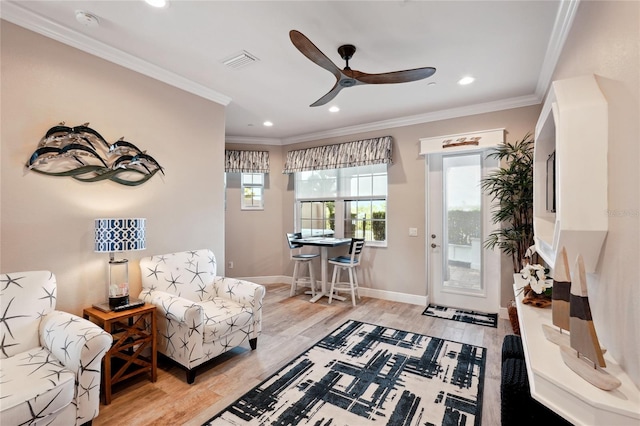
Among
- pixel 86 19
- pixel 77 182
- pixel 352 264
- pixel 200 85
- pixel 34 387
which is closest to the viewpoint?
pixel 34 387

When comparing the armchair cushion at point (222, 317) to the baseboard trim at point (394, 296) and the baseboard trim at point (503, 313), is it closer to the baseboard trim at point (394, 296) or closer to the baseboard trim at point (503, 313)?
the baseboard trim at point (394, 296)

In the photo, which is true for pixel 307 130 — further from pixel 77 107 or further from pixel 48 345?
pixel 48 345

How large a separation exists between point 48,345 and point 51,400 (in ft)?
1.71

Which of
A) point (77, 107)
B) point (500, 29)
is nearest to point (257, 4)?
point (77, 107)

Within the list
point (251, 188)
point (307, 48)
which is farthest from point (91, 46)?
point (251, 188)

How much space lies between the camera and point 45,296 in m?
2.06

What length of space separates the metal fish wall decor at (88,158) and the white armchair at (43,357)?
2.70 ft

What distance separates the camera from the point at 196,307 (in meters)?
2.32

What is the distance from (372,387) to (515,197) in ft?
9.13

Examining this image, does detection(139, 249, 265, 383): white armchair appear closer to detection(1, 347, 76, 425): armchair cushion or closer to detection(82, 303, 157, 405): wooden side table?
detection(82, 303, 157, 405): wooden side table

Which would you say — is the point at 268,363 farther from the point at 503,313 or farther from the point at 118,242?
the point at 503,313

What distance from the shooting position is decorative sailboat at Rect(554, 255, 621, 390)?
0.99 m

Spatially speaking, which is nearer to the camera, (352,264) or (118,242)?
(118,242)

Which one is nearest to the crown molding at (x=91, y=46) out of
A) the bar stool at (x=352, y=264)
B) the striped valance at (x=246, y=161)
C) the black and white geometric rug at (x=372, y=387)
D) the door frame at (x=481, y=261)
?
the striped valance at (x=246, y=161)
